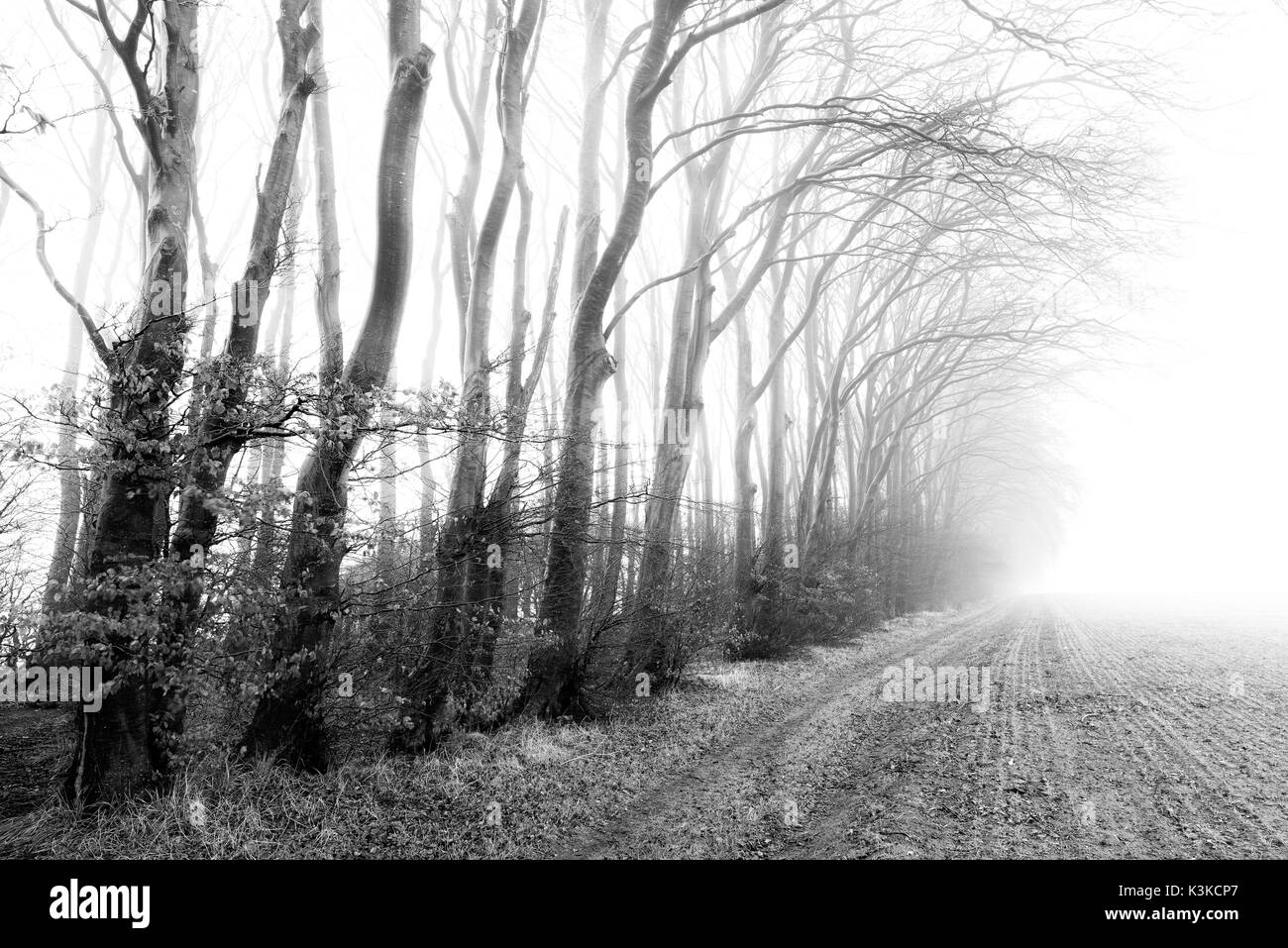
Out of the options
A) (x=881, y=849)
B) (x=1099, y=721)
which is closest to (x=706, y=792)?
(x=881, y=849)

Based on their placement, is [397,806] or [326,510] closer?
[397,806]

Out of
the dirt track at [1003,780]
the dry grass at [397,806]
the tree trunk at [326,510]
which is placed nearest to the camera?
the dry grass at [397,806]

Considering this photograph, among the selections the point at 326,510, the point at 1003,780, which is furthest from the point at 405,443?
the point at 1003,780

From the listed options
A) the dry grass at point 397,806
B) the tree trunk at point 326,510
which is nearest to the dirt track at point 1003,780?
the dry grass at point 397,806

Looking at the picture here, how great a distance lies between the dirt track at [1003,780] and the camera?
3.90m

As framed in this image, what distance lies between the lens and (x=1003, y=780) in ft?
16.0

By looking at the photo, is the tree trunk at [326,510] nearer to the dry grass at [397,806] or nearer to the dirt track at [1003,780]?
the dry grass at [397,806]

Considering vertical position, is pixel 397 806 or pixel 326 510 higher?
pixel 326 510

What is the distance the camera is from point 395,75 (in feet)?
18.2

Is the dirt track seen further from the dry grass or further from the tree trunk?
the tree trunk

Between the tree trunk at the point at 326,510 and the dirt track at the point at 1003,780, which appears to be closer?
the dirt track at the point at 1003,780

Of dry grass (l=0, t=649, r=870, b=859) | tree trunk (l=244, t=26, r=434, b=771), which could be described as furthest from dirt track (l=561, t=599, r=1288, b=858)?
tree trunk (l=244, t=26, r=434, b=771)

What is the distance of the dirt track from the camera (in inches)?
154

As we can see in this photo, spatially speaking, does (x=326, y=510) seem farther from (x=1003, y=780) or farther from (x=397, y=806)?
(x=1003, y=780)
